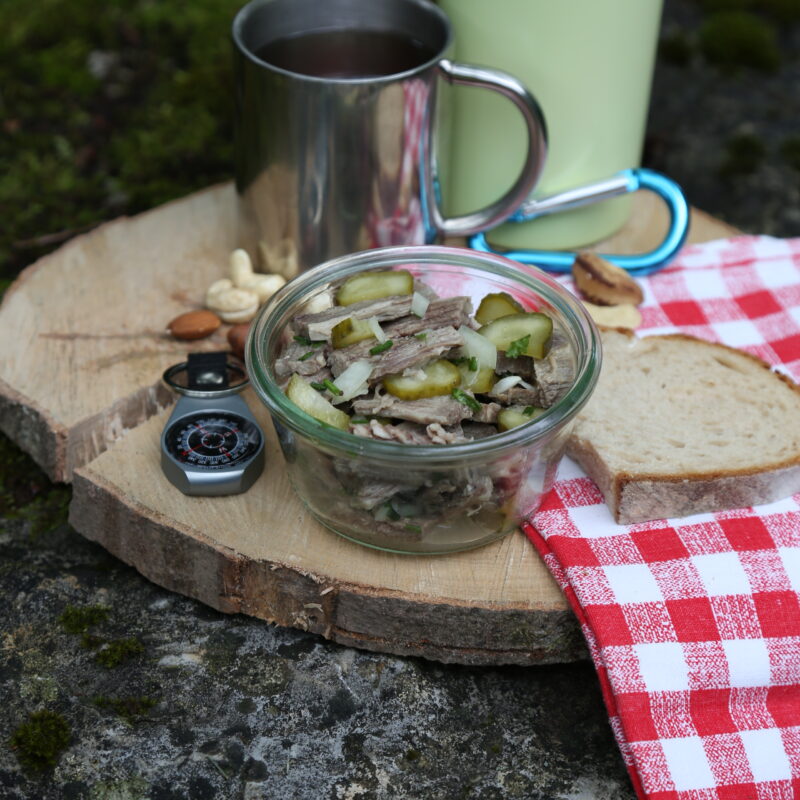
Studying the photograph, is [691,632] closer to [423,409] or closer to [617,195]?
[423,409]

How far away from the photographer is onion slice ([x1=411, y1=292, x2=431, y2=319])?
6.15 ft

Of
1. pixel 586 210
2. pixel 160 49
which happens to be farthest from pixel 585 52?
pixel 160 49

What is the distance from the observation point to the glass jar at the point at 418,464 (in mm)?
1653

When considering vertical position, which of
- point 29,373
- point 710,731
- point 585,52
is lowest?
point 710,731

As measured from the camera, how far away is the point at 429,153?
2.30m

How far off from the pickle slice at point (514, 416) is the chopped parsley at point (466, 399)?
0.13 ft

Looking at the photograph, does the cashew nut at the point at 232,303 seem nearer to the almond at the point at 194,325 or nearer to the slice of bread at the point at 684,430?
the almond at the point at 194,325

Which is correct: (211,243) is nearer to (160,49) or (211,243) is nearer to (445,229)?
(445,229)

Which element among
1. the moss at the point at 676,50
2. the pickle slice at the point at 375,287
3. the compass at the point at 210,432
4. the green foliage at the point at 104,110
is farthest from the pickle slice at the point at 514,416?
the moss at the point at 676,50

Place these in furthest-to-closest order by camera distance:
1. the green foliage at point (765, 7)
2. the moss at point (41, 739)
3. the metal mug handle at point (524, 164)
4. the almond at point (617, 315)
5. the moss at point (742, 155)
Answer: the green foliage at point (765, 7) < the moss at point (742, 155) < the almond at point (617, 315) < the metal mug handle at point (524, 164) < the moss at point (41, 739)

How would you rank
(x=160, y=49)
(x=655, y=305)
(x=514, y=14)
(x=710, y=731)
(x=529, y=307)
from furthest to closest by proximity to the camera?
(x=160, y=49) → (x=655, y=305) → (x=514, y=14) → (x=529, y=307) → (x=710, y=731)

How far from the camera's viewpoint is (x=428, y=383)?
171 cm

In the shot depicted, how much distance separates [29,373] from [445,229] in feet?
3.03

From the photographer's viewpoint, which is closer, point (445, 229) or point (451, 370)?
point (451, 370)
